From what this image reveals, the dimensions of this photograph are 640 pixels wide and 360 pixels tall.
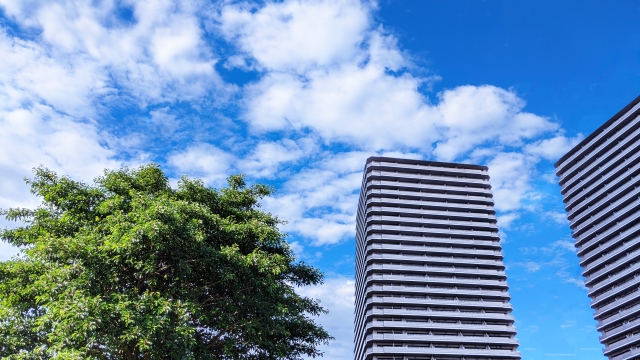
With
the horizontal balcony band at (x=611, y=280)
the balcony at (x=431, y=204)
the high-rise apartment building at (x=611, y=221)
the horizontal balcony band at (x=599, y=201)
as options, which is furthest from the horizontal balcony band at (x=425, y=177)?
the horizontal balcony band at (x=611, y=280)

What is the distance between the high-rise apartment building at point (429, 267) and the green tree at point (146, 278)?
71.8 m

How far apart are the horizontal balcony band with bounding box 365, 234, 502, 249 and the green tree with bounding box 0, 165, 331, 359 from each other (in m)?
80.4

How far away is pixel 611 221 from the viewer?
3701 inches

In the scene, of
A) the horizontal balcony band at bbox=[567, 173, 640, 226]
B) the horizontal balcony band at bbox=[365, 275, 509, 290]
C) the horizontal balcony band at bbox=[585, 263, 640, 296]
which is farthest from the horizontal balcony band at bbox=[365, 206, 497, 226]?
the horizontal balcony band at bbox=[585, 263, 640, 296]

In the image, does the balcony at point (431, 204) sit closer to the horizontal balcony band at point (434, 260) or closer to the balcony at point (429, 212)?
the balcony at point (429, 212)

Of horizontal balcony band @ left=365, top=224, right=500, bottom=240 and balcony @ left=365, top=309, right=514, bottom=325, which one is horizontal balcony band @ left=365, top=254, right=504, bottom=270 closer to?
horizontal balcony band @ left=365, top=224, right=500, bottom=240

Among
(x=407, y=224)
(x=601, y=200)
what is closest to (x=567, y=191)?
(x=601, y=200)

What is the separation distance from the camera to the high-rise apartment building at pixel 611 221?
8575 cm

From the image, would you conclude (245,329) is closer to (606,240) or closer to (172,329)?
(172,329)

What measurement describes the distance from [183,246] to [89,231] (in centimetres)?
348

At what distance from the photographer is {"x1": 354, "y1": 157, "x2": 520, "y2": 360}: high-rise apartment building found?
87.8 m

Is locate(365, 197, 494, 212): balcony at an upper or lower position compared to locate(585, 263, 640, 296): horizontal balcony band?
upper

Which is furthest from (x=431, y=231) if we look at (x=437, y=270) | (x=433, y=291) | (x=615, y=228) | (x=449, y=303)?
(x=615, y=228)

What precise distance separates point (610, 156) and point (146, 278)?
105m
